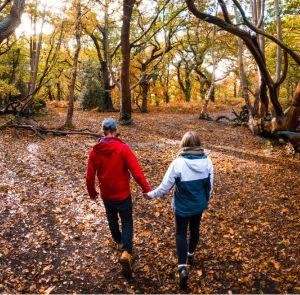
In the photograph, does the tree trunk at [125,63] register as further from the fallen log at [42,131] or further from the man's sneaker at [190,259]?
the man's sneaker at [190,259]

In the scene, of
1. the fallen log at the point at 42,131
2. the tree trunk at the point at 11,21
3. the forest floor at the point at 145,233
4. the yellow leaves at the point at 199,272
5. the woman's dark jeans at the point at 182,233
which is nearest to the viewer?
the woman's dark jeans at the point at 182,233

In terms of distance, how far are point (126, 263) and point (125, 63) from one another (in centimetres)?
1432

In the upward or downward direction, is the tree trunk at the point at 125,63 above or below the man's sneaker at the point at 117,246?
above

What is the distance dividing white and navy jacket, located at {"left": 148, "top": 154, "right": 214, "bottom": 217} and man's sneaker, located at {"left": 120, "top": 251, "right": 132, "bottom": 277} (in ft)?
3.16

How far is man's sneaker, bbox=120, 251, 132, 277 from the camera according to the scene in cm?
430

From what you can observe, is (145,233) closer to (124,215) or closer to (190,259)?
(190,259)

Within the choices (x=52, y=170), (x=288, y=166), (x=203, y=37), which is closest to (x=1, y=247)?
(x=52, y=170)

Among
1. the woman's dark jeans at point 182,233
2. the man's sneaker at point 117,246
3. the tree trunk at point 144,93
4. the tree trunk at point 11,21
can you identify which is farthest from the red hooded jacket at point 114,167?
the tree trunk at point 144,93

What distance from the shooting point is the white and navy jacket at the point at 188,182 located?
3947mm

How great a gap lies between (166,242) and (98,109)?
74.8 feet

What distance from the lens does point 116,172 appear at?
4.29m

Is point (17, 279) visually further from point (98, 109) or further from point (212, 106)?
point (212, 106)

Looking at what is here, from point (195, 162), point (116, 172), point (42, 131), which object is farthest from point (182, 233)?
point (42, 131)

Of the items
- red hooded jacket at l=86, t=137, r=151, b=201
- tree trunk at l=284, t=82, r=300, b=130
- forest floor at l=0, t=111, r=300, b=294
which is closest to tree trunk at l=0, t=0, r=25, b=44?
red hooded jacket at l=86, t=137, r=151, b=201
